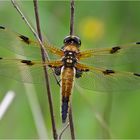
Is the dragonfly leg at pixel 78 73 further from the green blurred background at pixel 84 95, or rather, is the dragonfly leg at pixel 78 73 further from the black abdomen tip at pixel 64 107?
the green blurred background at pixel 84 95

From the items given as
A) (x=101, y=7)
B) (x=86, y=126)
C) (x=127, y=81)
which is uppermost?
(x=101, y=7)

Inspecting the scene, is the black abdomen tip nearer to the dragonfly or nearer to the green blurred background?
the dragonfly

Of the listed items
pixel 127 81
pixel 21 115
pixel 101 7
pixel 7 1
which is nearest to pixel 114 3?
pixel 101 7

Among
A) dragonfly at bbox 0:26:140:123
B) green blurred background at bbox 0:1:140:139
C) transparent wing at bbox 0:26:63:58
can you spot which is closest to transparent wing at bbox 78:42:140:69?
dragonfly at bbox 0:26:140:123

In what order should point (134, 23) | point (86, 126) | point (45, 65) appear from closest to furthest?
point (45, 65)
point (86, 126)
point (134, 23)

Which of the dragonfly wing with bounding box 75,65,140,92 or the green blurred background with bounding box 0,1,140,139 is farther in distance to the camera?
the green blurred background with bounding box 0,1,140,139

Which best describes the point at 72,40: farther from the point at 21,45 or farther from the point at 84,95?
the point at 84,95

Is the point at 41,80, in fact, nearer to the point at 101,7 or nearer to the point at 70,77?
the point at 70,77
